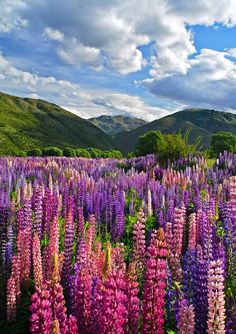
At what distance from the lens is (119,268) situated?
4.94 meters

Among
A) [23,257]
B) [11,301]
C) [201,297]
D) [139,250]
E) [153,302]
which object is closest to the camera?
[153,302]

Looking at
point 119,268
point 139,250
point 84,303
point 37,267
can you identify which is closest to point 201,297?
point 84,303

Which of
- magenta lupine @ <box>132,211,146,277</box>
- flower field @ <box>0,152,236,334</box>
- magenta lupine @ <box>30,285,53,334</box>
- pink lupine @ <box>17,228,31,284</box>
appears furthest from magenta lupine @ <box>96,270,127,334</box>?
pink lupine @ <box>17,228,31,284</box>

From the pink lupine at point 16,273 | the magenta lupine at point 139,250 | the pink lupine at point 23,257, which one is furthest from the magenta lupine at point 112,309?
the pink lupine at point 23,257

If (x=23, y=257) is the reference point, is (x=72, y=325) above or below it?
above

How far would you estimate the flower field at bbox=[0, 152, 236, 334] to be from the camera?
3.12 m

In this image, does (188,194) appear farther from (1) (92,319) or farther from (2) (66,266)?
(1) (92,319)

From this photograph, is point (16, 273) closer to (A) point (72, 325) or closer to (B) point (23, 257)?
(B) point (23, 257)

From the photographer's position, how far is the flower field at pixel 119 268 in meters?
3.12

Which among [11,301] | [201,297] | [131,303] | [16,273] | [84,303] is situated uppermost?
[131,303]

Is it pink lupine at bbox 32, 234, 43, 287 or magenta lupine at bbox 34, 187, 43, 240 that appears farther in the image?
magenta lupine at bbox 34, 187, 43, 240

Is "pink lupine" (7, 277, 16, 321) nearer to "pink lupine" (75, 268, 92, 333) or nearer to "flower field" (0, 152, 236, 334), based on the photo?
"flower field" (0, 152, 236, 334)

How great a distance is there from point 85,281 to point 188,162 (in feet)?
41.8

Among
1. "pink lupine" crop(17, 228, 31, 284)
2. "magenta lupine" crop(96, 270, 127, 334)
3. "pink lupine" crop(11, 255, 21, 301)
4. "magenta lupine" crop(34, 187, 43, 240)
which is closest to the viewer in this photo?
"magenta lupine" crop(96, 270, 127, 334)
